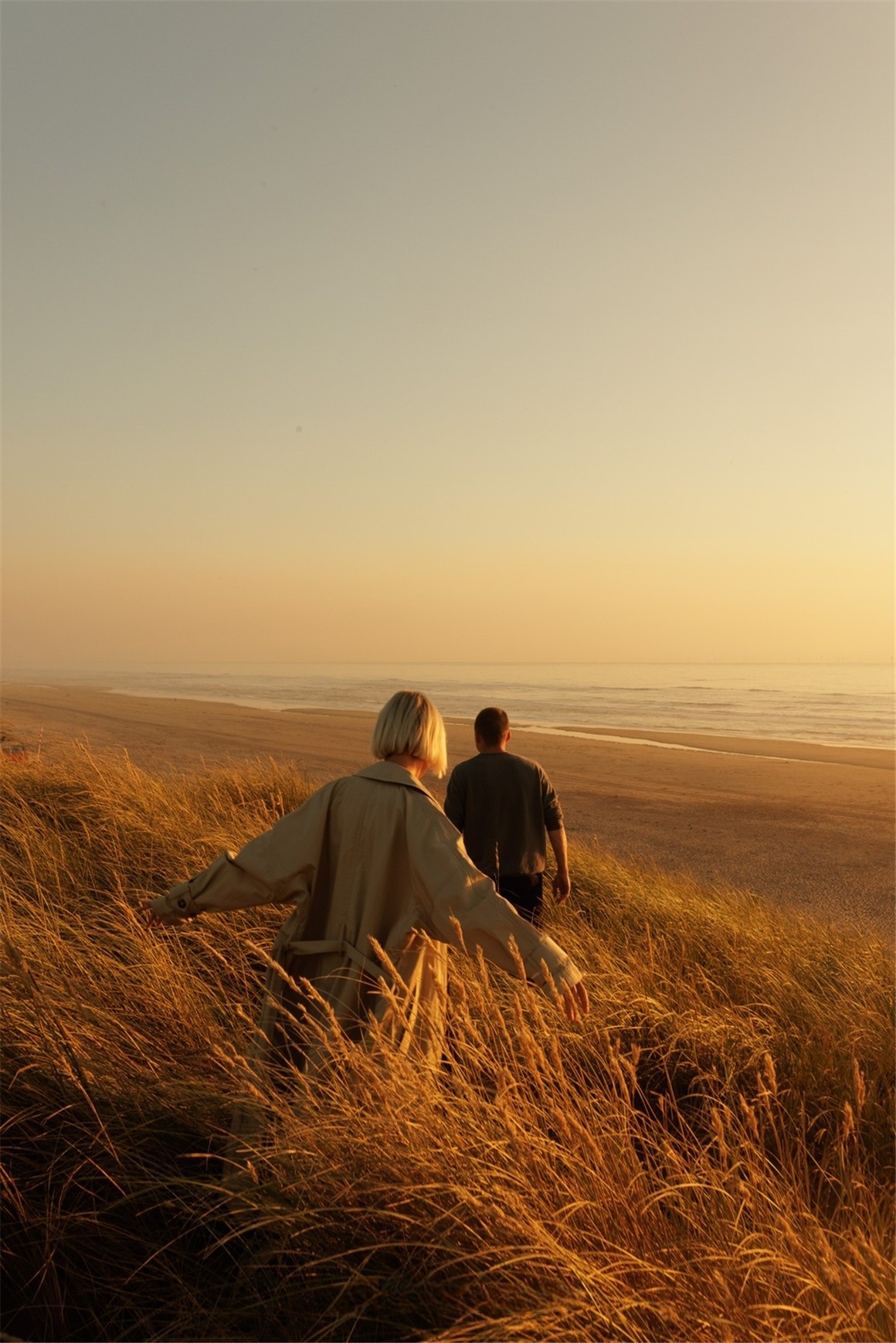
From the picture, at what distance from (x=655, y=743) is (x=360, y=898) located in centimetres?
2983

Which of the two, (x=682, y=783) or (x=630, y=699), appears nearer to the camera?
(x=682, y=783)

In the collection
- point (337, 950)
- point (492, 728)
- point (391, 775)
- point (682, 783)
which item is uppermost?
point (391, 775)

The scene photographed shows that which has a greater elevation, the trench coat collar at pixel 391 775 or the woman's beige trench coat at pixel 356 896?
the trench coat collar at pixel 391 775

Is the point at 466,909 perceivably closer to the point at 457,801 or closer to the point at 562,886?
the point at 457,801

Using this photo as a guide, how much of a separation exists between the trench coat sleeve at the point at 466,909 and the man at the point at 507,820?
321cm

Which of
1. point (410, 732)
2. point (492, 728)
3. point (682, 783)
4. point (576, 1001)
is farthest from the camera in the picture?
point (682, 783)

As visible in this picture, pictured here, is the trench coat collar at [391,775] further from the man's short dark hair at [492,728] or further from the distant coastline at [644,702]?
the distant coastline at [644,702]

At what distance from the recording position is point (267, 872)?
3242 millimetres

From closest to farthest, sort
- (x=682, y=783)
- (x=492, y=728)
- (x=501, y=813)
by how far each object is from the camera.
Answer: (x=501, y=813)
(x=492, y=728)
(x=682, y=783)

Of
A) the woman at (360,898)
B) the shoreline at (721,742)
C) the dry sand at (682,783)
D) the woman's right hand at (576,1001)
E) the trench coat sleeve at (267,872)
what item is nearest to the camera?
the woman's right hand at (576,1001)

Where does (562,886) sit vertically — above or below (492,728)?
below

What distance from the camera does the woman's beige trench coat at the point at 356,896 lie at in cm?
313

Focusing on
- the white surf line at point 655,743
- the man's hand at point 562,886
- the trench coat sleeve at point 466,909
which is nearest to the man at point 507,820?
the man's hand at point 562,886

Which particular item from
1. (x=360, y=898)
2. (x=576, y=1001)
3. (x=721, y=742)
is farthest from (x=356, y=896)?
(x=721, y=742)
